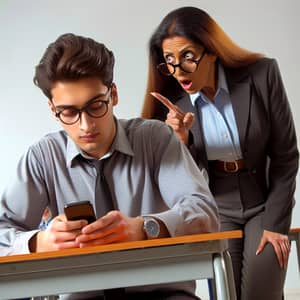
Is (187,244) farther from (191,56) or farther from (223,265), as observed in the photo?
(191,56)

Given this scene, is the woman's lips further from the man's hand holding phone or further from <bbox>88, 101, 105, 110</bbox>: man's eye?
the man's hand holding phone

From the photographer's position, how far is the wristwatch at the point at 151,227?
1.32 meters

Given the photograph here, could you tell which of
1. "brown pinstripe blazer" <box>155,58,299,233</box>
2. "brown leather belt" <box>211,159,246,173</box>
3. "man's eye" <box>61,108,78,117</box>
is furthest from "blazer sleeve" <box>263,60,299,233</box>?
"man's eye" <box>61,108,78,117</box>

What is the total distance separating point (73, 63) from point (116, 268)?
1.91 feet

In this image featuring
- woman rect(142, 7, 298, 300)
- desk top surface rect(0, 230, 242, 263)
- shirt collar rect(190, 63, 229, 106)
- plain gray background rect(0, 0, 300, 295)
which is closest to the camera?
desk top surface rect(0, 230, 242, 263)

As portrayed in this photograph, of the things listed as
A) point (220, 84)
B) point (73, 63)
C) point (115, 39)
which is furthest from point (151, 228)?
point (115, 39)

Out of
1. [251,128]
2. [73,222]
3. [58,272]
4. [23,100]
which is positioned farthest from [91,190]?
[23,100]

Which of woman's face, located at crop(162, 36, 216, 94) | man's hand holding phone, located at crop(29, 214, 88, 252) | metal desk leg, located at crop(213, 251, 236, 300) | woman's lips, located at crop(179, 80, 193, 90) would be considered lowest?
metal desk leg, located at crop(213, 251, 236, 300)

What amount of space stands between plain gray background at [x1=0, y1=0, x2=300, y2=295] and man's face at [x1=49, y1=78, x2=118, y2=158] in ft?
5.45

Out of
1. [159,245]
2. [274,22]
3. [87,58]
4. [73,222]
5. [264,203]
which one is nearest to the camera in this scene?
[159,245]

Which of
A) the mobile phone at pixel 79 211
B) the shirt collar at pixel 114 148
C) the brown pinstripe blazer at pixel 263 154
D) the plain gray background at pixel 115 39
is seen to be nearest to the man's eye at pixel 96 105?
the shirt collar at pixel 114 148

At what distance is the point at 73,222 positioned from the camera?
1256 mm

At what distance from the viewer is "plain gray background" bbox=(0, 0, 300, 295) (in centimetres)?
324

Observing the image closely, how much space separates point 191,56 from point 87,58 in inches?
37.4
